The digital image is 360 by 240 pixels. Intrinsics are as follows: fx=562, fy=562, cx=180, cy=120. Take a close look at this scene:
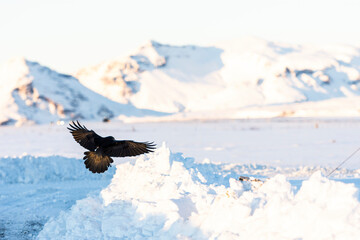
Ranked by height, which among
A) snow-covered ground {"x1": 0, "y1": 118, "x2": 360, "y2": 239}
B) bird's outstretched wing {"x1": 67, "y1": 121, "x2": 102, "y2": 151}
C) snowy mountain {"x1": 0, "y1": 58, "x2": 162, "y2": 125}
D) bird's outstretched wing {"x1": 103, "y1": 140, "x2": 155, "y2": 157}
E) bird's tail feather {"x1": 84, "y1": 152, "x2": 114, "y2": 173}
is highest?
bird's outstretched wing {"x1": 67, "y1": 121, "x2": 102, "y2": 151}

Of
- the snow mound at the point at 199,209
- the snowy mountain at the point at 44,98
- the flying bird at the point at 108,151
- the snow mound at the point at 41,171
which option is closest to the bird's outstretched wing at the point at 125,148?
the flying bird at the point at 108,151

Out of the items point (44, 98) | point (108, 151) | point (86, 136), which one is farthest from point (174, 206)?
point (44, 98)

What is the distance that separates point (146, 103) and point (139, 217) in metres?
178

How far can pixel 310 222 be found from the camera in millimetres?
6621

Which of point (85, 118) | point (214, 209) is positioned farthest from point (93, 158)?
point (85, 118)

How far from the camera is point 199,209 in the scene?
27.8 ft

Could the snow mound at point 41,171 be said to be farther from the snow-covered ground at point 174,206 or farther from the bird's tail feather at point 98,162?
the bird's tail feather at point 98,162

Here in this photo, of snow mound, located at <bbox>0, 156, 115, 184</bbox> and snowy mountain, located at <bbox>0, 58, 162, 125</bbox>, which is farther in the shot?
snowy mountain, located at <bbox>0, 58, 162, 125</bbox>

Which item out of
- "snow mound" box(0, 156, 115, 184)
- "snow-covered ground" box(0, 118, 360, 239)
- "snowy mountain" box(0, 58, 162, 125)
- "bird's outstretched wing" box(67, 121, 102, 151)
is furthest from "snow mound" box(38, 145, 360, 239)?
"snowy mountain" box(0, 58, 162, 125)

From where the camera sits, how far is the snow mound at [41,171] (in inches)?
706

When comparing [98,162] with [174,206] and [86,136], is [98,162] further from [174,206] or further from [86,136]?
[174,206]

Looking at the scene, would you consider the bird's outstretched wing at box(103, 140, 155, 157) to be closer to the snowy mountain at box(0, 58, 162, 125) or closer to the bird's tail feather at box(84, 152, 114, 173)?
the bird's tail feather at box(84, 152, 114, 173)

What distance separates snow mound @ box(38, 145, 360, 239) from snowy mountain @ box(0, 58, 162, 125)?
413ft

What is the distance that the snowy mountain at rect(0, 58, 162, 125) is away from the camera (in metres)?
144
